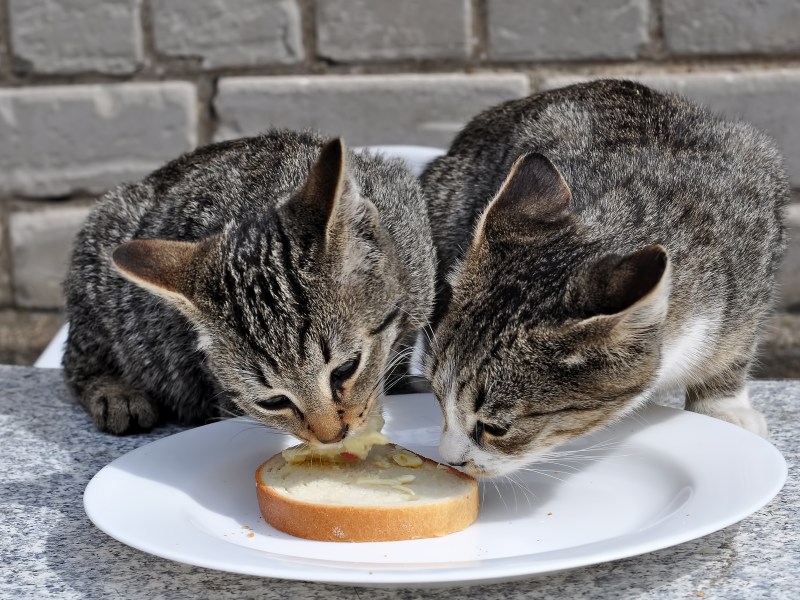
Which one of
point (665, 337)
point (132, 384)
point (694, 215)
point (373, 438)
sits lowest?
point (132, 384)

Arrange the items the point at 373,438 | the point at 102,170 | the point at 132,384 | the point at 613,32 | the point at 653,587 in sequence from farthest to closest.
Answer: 1. the point at 102,170
2. the point at 613,32
3. the point at 132,384
4. the point at 373,438
5. the point at 653,587

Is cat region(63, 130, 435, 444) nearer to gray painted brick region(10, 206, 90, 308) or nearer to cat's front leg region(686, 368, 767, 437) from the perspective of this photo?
cat's front leg region(686, 368, 767, 437)

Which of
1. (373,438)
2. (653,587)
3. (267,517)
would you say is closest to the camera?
(653,587)

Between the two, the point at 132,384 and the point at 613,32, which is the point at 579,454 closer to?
the point at 132,384

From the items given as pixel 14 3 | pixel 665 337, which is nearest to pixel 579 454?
pixel 665 337

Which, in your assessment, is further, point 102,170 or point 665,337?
point 102,170

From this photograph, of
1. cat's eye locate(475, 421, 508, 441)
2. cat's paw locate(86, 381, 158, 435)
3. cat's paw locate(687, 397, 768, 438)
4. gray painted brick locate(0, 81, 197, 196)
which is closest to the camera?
cat's eye locate(475, 421, 508, 441)

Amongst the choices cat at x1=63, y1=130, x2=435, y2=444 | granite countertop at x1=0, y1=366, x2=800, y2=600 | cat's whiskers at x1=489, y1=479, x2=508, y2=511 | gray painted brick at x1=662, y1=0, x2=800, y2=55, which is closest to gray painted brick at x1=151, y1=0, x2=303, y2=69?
gray painted brick at x1=662, y1=0, x2=800, y2=55
